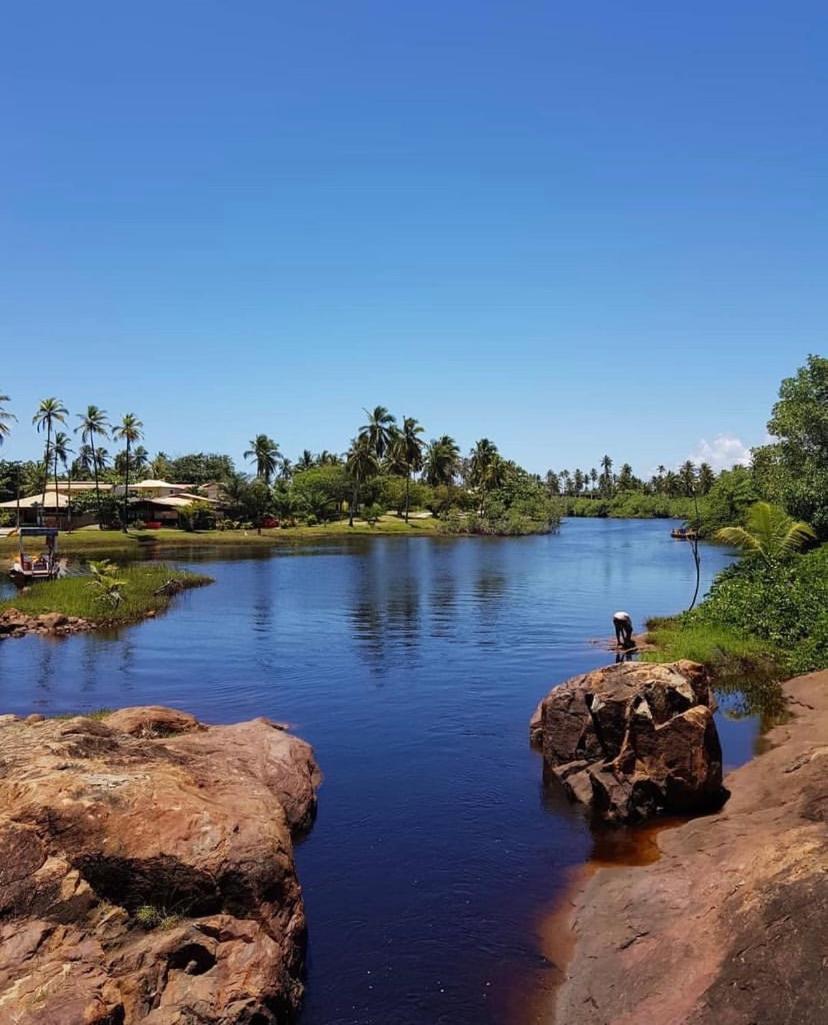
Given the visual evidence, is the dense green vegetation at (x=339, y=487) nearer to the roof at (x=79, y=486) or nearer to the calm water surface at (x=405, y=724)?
the roof at (x=79, y=486)

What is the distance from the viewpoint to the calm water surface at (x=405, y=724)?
12.4 m

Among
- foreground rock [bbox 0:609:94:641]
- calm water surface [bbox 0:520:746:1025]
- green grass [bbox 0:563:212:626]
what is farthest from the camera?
green grass [bbox 0:563:212:626]

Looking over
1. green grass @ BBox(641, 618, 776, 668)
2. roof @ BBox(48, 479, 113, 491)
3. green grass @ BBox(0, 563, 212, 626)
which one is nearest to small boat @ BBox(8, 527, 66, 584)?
green grass @ BBox(0, 563, 212, 626)

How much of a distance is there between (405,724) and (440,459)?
5533 inches

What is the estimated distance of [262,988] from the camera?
9.80 metres

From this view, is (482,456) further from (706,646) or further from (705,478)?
(706,646)

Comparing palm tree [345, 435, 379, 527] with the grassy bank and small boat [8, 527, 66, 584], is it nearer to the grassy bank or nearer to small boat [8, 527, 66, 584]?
the grassy bank

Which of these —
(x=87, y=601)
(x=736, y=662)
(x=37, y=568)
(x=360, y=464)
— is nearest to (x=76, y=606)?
(x=87, y=601)

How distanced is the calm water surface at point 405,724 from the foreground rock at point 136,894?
1772mm

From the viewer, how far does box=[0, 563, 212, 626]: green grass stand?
4359 cm

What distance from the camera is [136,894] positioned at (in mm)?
10312

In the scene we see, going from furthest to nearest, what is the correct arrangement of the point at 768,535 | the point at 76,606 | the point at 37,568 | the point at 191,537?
the point at 191,537, the point at 37,568, the point at 76,606, the point at 768,535

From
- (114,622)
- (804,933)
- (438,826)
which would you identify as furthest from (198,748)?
(114,622)

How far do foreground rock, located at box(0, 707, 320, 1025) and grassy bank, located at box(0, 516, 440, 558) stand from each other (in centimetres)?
7517
